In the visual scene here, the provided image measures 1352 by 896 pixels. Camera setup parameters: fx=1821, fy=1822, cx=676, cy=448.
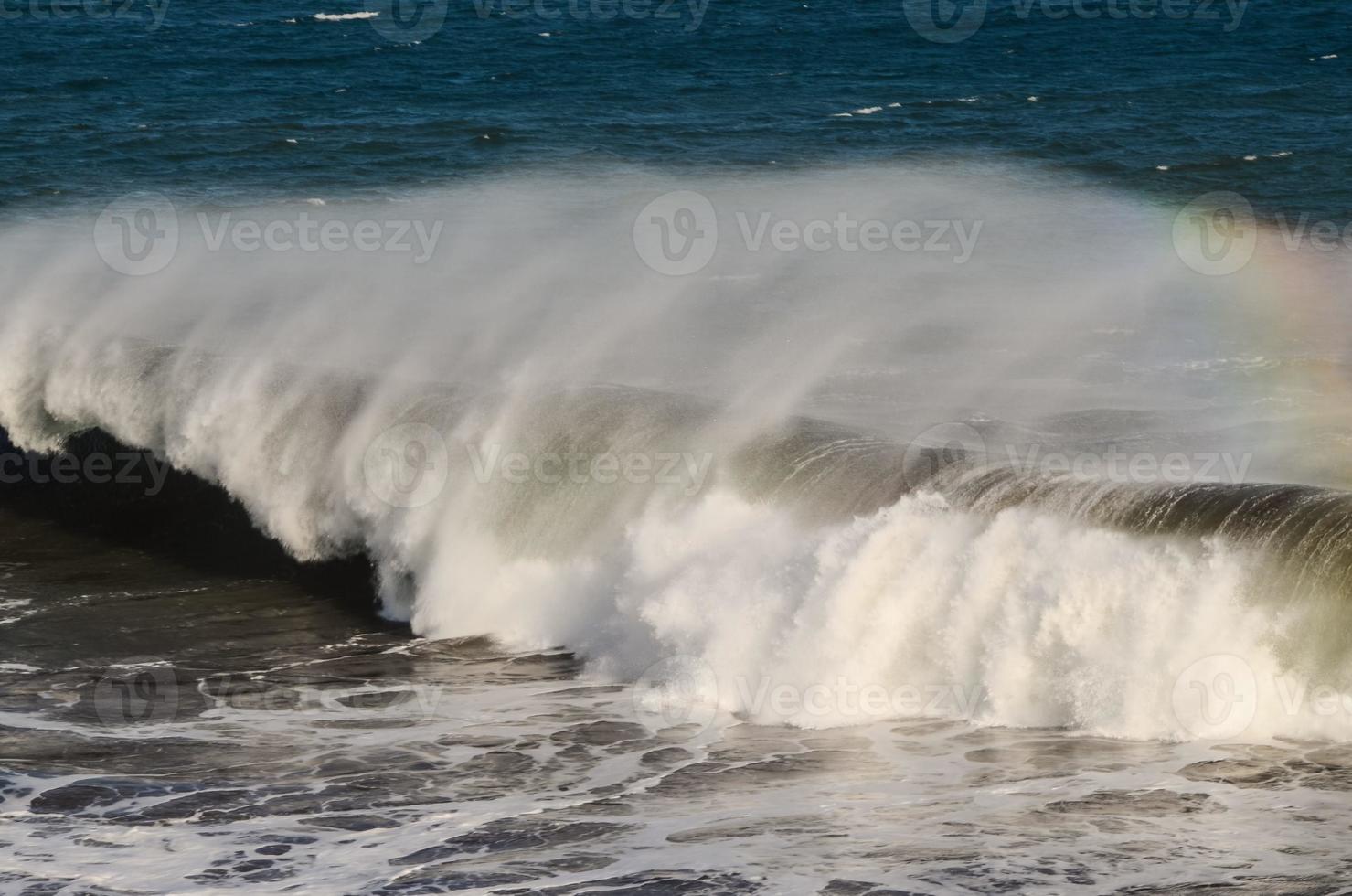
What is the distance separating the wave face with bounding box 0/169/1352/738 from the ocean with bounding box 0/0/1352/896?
0.21 ft

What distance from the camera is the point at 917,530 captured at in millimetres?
18203

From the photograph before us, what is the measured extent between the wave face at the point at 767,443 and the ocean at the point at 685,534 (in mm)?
65

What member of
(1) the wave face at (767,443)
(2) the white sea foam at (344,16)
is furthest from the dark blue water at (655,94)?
(1) the wave face at (767,443)

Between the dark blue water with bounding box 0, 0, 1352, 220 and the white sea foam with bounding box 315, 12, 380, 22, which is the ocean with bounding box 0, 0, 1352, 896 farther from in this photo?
the white sea foam with bounding box 315, 12, 380, 22

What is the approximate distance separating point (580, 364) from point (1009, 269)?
1120cm

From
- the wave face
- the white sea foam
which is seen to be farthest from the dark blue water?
the wave face

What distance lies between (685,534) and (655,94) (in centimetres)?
3795

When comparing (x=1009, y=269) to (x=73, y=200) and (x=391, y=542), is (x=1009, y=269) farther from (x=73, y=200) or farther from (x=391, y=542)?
(x=73, y=200)

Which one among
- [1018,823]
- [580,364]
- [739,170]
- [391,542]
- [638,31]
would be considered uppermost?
[638,31]

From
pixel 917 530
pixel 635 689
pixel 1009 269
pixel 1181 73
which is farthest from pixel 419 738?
pixel 1181 73

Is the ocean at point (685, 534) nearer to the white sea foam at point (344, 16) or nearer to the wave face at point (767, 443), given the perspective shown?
the wave face at point (767, 443)

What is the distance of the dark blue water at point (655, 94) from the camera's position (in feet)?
153

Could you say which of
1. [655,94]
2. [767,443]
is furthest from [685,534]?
[655,94]

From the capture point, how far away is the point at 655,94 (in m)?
55.8
